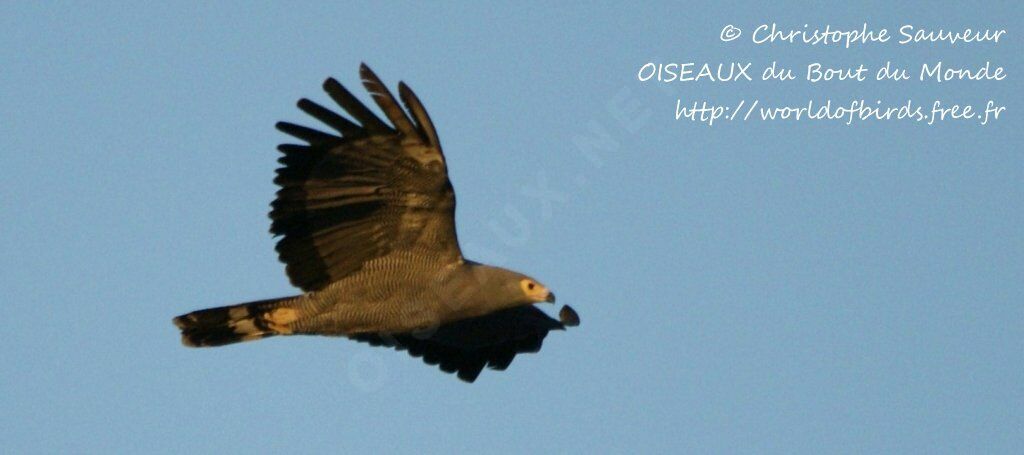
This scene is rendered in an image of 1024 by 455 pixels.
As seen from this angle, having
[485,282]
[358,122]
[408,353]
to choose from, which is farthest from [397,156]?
[408,353]

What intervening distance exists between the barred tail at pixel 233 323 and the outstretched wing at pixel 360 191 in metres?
0.46

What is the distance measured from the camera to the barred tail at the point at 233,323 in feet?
58.0

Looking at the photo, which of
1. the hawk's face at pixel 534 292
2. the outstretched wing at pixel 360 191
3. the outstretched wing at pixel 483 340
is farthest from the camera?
the outstretched wing at pixel 483 340

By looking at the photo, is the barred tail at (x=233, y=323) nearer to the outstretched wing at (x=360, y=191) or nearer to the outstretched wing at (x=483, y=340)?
the outstretched wing at (x=360, y=191)

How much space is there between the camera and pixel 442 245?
17375 mm

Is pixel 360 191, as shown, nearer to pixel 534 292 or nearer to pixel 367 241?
pixel 367 241

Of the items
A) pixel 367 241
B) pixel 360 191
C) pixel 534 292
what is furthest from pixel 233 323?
pixel 534 292

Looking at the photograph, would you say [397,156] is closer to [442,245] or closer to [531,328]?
[442,245]

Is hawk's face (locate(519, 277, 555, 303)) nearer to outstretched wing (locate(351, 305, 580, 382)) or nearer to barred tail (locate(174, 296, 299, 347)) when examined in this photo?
outstretched wing (locate(351, 305, 580, 382))

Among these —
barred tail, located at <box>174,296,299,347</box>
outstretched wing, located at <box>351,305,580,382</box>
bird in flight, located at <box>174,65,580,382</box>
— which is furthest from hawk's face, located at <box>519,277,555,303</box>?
barred tail, located at <box>174,296,299,347</box>

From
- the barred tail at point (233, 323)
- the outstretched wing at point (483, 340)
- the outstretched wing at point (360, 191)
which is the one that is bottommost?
the barred tail at point (233, 323)

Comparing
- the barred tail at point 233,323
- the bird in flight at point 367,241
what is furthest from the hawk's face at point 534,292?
the barred tail at point 233,323

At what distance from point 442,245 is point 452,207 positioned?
1.62 feet

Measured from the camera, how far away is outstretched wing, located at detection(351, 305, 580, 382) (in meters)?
19.5
